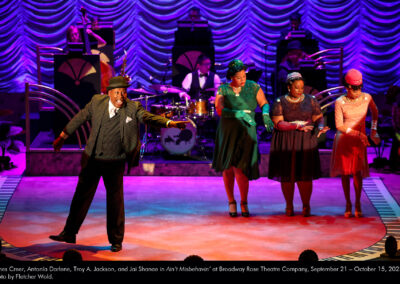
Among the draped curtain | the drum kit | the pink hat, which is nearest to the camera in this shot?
the pink hat

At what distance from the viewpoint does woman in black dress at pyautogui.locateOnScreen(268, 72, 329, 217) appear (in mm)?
6980

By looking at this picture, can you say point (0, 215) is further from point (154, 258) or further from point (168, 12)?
point (168, 12)

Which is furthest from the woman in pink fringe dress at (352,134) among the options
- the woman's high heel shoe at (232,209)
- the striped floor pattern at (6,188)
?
the striped floor pattern at (6,188)

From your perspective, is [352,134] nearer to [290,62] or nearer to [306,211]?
[306,211]

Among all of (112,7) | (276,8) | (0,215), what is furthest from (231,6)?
(0,215)

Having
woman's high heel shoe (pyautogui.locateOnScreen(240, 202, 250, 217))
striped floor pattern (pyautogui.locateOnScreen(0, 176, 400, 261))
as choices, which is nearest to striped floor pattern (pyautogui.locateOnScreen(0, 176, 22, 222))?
striped floor pattern (pyautogui.locateOnScreen(0, 176, 400, 261))

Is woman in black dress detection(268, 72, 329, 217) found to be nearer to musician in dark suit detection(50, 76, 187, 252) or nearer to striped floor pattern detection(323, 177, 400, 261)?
striped floor pattern detection(323, 177, 400, 261)

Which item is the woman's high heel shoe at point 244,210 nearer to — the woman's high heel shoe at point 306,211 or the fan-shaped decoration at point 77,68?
the woman's high heel shoe at point 306,211

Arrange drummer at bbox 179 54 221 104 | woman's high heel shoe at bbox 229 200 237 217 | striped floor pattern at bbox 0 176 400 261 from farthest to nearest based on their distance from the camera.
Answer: drummer at bbox 179 54 221 104
woman's high heel shoe at bbox 229 200 237 217
striped floor pattern at bbox 0 176 400 261

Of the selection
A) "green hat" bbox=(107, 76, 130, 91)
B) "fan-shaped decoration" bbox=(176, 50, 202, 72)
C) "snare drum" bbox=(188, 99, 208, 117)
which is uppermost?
"fan-shaped decoration" bbox=(176, 50, 202, 72)

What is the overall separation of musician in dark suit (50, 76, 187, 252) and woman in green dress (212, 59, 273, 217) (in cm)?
141

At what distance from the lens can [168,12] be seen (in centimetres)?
1468

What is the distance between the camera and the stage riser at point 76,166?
957 cm

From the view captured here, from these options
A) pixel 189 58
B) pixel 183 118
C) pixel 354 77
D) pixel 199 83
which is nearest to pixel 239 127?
pixel 354 77
